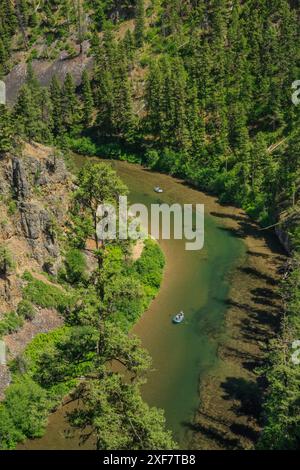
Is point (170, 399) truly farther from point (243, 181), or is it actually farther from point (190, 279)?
point (243, 181)

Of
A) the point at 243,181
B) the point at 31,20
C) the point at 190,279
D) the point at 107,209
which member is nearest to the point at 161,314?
the point at 190,279

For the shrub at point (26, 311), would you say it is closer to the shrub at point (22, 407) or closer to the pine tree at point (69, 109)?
the shrub at point (22, 407)

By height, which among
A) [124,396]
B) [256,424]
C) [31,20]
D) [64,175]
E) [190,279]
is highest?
[31,20]

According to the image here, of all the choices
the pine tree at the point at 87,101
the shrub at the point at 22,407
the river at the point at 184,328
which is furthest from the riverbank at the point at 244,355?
the pine tree at the point at 87,101

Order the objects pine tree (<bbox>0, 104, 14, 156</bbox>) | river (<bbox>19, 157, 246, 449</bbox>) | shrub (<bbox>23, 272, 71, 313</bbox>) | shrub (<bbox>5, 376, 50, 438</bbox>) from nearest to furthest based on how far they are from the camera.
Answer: shrub (<bbox>5, 376, 50, 438</bbox>), river (<bbox>19, 157, 246, 449</bbox>), shrub (<bbox>23, 272, 71, 313</bbox>), pine tree (<bbox>0, 104, 14, 156</bbox>)

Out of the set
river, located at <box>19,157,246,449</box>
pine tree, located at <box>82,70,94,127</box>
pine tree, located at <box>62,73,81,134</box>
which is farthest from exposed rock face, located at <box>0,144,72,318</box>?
pine tree, located at <box>82,70,94,127</box>

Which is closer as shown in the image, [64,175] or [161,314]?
[161,314]

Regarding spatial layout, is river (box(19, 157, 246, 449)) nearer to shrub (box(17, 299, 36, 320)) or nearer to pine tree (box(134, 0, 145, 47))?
shrub (box(17, 299, 36, 320))
